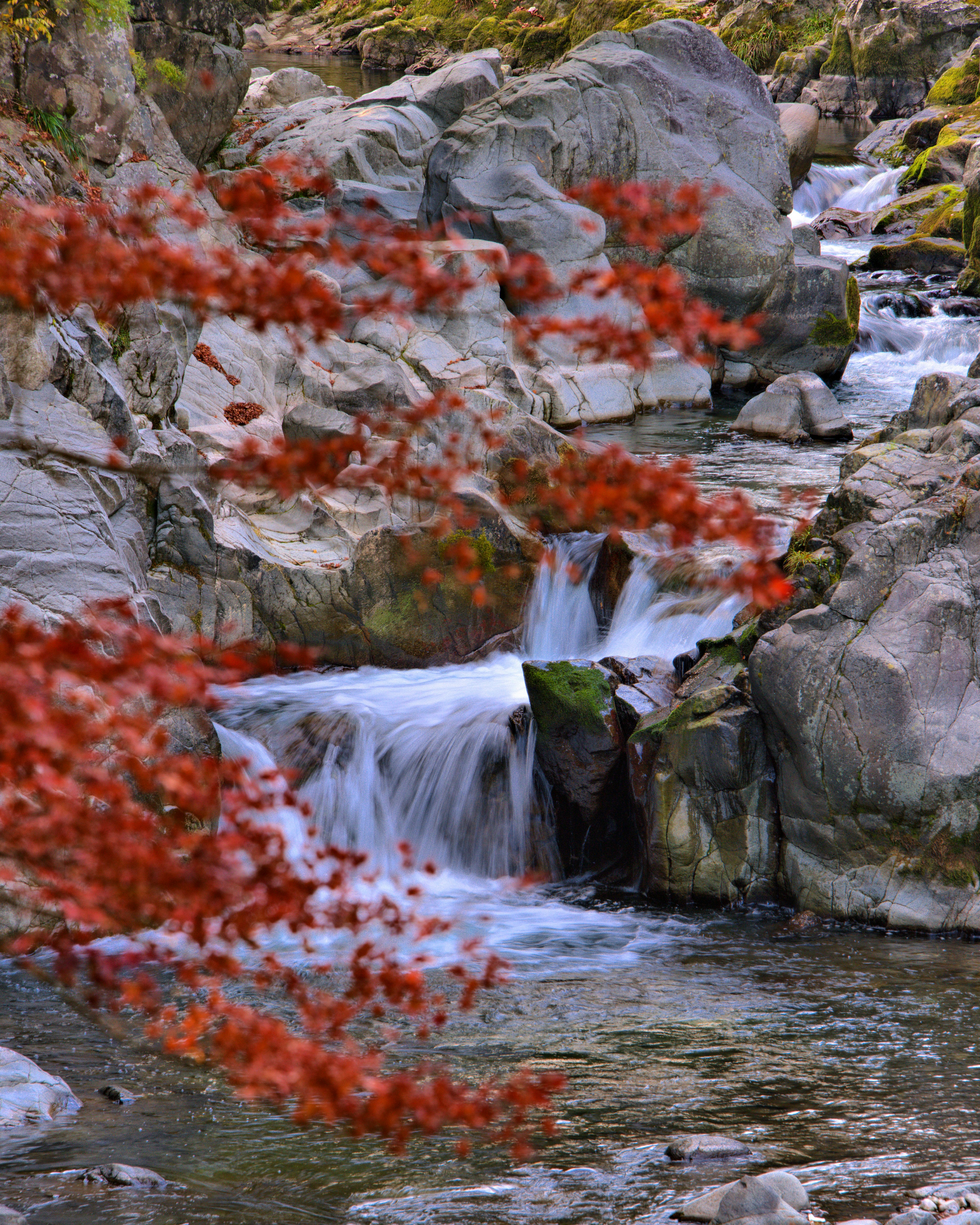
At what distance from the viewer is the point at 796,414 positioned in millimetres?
19406

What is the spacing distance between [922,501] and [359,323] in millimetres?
11187

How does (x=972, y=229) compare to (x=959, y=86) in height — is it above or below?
below

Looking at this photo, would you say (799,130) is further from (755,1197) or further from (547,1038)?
(755,1197)

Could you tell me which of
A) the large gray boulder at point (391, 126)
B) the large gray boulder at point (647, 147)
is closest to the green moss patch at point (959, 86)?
the large gray boulder at point (647, 147)

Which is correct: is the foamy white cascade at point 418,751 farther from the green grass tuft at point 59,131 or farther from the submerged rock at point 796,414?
the submerged rock at point 796,414

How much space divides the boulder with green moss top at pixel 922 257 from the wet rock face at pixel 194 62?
54.7 ft

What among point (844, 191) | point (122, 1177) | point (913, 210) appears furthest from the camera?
point (844, 191)

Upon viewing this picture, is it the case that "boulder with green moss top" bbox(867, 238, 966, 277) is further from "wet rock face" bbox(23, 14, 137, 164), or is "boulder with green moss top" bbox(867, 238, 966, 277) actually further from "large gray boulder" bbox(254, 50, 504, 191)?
"wet rock face" bbox(23, 14, 137, 164)

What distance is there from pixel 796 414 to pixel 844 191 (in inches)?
810

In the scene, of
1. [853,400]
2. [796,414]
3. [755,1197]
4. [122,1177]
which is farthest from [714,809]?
[853,400]

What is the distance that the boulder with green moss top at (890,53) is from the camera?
4547cm

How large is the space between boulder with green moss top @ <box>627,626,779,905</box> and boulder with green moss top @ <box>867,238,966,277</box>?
22.9 m

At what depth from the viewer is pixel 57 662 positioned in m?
2.71

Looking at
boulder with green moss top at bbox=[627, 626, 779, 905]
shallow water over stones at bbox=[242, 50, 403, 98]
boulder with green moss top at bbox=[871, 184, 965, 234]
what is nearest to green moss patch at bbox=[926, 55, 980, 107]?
boulder with green moss top at bbox=[871, 184, 965, 234]
